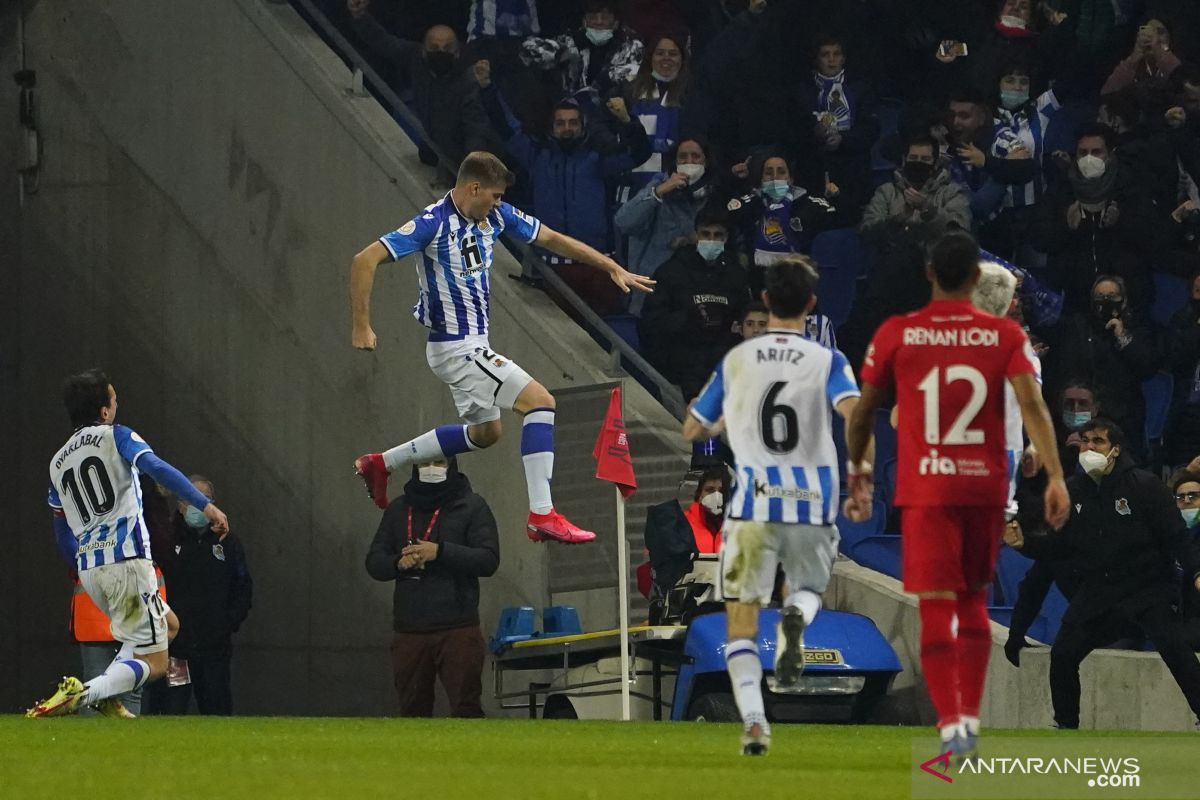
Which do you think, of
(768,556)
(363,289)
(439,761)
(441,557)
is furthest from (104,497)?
(768,556)

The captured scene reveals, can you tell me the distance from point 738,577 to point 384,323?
9784 mm

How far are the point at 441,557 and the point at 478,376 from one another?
219cm

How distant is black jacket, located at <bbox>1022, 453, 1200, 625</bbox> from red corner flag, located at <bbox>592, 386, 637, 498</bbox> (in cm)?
262

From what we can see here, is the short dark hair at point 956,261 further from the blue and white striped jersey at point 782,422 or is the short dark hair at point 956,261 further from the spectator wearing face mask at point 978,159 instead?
the spectator wearing face mask at point 978,159

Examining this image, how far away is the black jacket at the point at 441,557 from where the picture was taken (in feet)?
48.5

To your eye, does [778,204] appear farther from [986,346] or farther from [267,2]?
[986,346]

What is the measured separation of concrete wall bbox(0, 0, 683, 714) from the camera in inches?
734

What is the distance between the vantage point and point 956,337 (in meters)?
8.52

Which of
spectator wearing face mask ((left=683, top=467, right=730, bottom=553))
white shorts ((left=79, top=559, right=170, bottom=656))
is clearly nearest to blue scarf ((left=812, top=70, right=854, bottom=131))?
spectator wearing face mask ((left=683, top=467, right=730, bottom=553))

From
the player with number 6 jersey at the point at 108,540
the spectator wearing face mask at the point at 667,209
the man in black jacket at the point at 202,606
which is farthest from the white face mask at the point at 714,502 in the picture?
the man in black jacket at the point at 202,606

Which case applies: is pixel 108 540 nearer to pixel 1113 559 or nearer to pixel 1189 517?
pixel 1113 559

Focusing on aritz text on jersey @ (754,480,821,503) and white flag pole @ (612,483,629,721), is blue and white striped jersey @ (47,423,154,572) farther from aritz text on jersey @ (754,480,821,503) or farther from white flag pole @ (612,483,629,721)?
aritz text on jersey @ (754,480,821,503)

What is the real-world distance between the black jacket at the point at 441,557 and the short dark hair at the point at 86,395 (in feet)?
8.06

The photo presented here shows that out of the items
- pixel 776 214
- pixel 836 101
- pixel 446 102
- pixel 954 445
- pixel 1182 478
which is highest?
pixel 446 102
